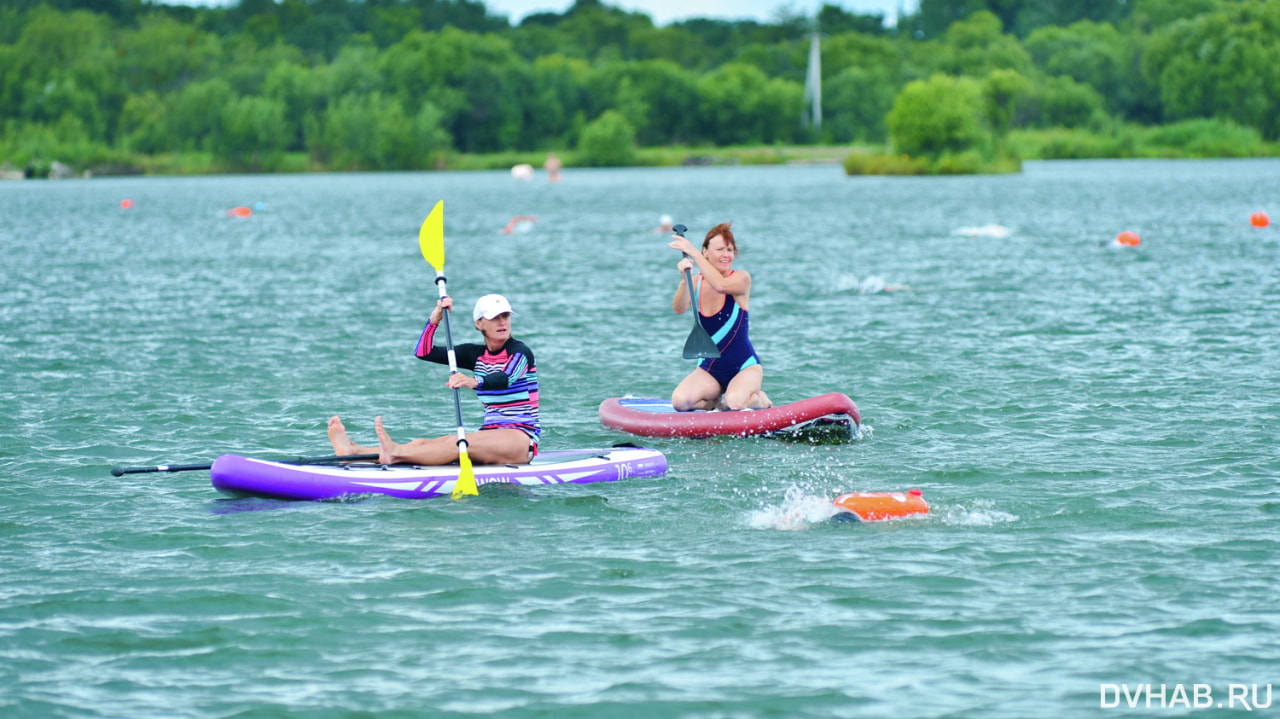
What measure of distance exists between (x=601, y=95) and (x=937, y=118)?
6288 centimetres

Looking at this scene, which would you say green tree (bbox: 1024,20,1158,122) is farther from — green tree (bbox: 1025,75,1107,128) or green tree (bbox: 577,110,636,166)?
green tree (bbox: 577,110,636,166)

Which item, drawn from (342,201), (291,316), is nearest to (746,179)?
→ (342,201)

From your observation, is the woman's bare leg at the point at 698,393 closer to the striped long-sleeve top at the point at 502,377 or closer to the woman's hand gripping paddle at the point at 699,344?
the woman's hand gripping paddle at the point at 699,344

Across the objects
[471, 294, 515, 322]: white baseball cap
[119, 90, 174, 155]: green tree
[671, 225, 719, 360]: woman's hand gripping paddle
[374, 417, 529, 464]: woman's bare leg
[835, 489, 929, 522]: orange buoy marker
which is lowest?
[835, 489, 929, 522]: orange buoy marker

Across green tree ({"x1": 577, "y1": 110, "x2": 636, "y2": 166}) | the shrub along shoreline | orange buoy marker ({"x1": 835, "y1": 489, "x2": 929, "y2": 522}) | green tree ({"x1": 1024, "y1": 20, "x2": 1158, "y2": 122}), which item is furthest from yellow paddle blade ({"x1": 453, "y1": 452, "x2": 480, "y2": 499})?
green tree ({"x1": 1024, "y1": 20, "x2": 1158, "y2": 122})

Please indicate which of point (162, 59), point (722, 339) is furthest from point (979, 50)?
point (722, 339)

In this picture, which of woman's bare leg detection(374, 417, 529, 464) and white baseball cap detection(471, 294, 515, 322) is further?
woman's bare leg detection(374, 417, 529, 464)

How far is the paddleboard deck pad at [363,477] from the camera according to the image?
10328mm

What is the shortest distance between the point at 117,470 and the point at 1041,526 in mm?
6852

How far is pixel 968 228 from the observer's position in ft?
133

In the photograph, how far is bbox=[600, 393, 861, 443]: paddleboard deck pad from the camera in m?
12.3

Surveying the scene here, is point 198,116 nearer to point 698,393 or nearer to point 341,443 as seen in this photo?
point 698,393

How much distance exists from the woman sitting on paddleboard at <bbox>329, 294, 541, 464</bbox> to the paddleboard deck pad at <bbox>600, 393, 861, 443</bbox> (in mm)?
2067
